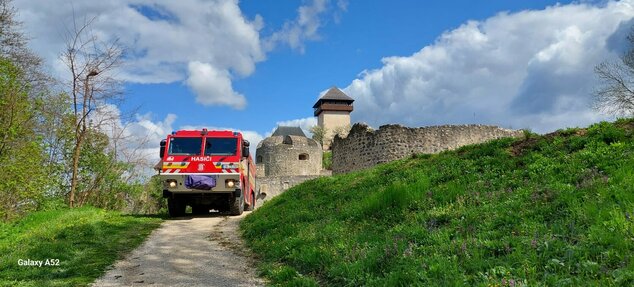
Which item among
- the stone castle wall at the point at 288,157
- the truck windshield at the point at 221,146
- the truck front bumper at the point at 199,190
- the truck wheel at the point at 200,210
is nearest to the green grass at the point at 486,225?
the truck front bumper at the point at 199,190

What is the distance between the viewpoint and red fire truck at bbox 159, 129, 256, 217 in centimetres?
1384

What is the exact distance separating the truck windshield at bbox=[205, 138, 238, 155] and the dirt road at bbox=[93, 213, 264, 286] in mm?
4101

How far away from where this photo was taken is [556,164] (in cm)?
713

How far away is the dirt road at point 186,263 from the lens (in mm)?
5746

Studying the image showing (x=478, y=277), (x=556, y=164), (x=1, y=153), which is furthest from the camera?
(x=1, y=153)

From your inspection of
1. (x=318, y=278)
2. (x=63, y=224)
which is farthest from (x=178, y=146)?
(x=318, y=278)

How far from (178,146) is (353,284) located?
11.2 m

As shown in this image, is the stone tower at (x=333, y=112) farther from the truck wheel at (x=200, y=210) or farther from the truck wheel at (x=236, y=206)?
the truck wheel at (x=236, y=206)

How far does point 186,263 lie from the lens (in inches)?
272

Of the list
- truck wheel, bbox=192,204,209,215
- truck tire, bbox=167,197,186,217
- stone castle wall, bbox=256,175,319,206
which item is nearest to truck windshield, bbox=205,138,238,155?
truck tire, bbox=167,197,186,217

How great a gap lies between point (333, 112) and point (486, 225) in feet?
252

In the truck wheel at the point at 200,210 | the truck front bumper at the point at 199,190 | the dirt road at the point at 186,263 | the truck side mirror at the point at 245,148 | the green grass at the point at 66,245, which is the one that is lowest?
the dirt road at the point at 186,263

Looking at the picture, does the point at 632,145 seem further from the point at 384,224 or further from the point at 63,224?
the point at 63,224

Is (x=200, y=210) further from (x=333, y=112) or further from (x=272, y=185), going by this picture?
(x=333, y=112)
